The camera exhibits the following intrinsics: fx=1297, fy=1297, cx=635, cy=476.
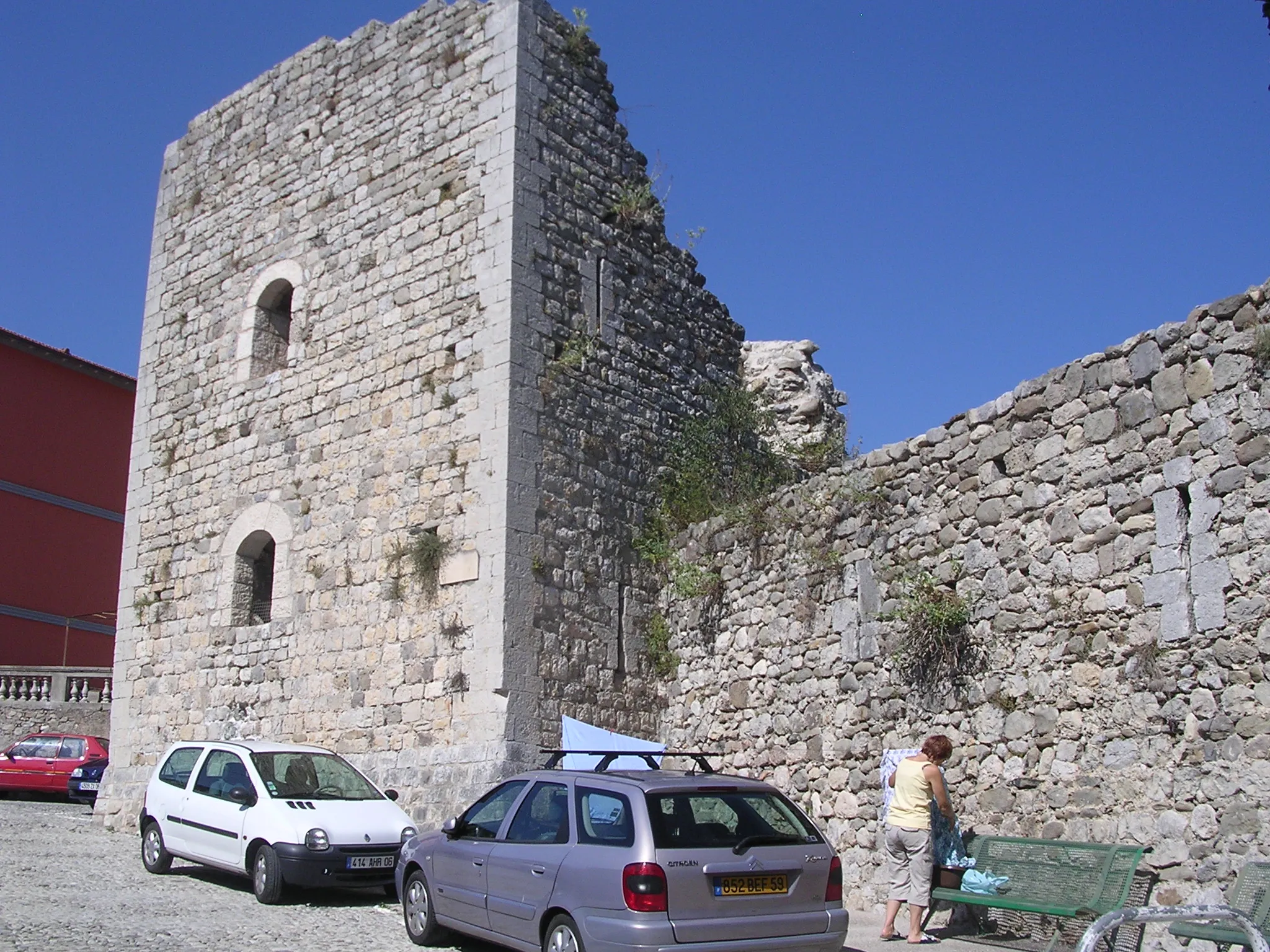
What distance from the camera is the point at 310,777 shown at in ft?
36.0

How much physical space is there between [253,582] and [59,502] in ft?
43.8

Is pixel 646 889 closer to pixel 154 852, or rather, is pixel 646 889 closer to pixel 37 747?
pixel 154 852

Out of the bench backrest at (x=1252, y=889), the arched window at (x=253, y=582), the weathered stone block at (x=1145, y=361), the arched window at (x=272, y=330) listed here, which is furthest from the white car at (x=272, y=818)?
the weathered stone block at (x=1145, y=361)

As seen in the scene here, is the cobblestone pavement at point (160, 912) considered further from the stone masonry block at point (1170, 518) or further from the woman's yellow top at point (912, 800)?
the stone masonry block at point (1170, 518)

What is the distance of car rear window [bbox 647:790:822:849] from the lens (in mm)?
7047

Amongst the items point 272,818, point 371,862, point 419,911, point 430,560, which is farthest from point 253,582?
point 419,911

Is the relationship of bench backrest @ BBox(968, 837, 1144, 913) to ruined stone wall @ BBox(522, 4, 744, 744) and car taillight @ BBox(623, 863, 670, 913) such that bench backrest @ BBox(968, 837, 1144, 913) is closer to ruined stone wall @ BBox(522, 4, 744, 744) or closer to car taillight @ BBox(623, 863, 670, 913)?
car taillight @ BBox(623, 863, 670, 913)

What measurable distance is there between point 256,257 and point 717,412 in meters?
5.75

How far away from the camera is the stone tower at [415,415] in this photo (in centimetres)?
1214

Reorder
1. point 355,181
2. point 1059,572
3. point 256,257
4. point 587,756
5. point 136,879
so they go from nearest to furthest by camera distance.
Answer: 1. point 1059,572
2. point 136,879
3. point 587,756
4. point 355,181
5. point 256,257

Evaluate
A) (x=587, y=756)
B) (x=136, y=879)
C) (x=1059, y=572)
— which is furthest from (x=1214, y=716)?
(x=136, y=879)

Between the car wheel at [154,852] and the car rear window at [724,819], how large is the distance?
19.6 feet

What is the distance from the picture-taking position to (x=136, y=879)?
1086 cm

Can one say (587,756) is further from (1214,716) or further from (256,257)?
(256,257)
